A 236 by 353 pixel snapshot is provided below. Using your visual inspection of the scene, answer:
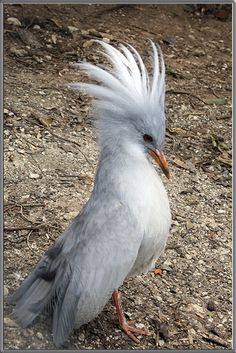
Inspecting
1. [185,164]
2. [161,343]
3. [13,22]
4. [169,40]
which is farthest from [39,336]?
[169,40]

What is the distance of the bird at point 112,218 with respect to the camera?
10.1 ft

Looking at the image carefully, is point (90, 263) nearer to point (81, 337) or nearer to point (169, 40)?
point (81, 337)

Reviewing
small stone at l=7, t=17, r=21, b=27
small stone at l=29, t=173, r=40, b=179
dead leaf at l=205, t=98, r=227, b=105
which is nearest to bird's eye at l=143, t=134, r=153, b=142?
small stone at l=29, t=173, r=40, b=179

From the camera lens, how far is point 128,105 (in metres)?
3.16

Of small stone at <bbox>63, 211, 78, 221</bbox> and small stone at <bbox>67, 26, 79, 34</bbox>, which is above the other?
small stone at <bbox>67, 26, 79, 34</bbox>

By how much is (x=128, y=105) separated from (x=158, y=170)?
170 cm

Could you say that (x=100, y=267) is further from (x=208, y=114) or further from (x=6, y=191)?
(x=208, y=114)

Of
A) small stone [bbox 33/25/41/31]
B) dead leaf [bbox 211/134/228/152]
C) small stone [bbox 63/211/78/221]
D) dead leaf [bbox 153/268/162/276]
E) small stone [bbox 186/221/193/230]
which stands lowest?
small stone [bbox 63/211/78/221]

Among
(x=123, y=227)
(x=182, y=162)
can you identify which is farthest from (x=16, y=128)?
(x=123, y=227)

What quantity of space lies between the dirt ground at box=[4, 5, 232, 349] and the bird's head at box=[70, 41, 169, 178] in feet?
0.94

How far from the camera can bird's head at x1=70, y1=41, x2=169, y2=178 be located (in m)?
3.16

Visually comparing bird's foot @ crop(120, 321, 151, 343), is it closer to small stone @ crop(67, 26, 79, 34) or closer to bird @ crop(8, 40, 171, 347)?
bird @ crop(8, 40, 171, 347)

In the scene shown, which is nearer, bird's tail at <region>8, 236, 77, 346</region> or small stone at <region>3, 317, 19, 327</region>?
bird's tail at <region>8, 236, 77, 346</region>

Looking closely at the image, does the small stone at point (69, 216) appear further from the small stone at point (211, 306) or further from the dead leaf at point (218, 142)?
the dead leaf at point (218, 142)
